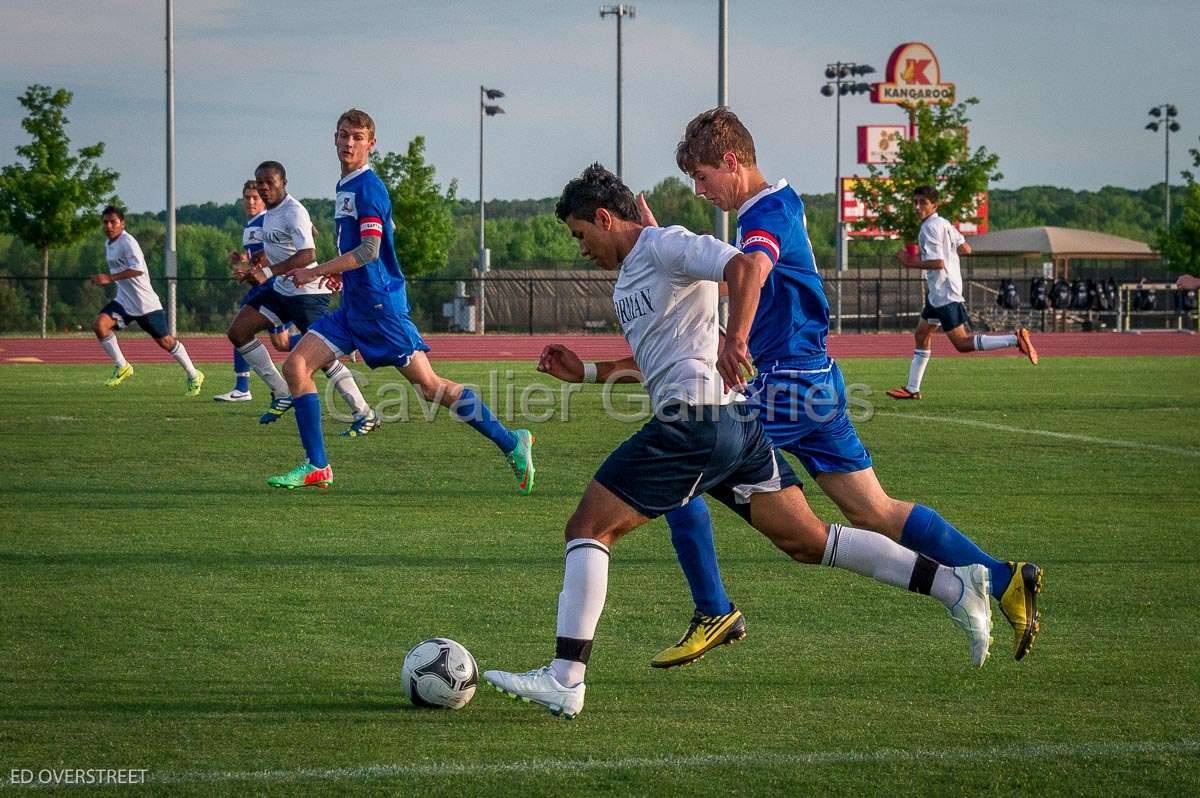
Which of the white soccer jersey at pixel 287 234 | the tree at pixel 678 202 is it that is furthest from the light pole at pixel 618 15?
the tree at pixel 678 202

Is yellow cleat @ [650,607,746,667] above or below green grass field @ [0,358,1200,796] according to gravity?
above

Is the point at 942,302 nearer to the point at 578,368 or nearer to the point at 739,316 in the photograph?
the point at 578,368

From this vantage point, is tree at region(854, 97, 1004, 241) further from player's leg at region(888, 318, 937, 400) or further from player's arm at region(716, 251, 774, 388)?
player's arm at region(716, 251, 774, 388)

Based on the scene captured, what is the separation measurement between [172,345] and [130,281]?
1.06 m

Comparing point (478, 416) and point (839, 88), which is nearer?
point (478, 416)

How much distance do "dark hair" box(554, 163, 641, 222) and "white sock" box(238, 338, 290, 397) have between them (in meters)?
9.81

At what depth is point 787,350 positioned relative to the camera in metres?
5.82

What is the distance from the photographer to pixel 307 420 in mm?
10258

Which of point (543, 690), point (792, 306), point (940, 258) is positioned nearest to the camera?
point (543, 690)

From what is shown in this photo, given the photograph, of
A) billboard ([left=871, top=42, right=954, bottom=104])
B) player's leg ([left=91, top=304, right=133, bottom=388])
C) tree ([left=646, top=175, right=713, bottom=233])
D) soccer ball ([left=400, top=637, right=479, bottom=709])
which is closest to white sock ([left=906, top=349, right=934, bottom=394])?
player's leg ([left=91, top=304, right=133, bottom=388])

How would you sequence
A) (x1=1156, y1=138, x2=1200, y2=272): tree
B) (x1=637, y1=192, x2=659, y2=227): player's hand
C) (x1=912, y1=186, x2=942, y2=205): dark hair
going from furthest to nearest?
(x1=1156, y1=138, x2=1200, y2=272): tree
(x1=912, y1=186, x2=942, y2=205): dark hair
(x1=637, y1=192, x2=659, y2=227): player's hand

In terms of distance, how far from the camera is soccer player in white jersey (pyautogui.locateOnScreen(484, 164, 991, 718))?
15.8 ft

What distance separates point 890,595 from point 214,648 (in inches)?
117

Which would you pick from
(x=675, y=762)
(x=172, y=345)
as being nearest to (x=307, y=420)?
(x=675, y=762)
